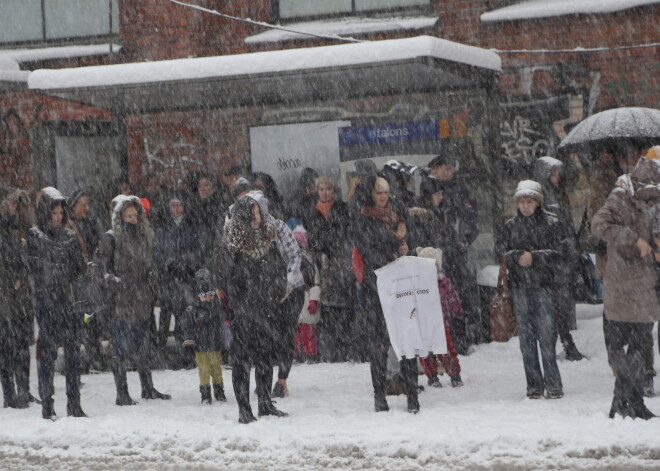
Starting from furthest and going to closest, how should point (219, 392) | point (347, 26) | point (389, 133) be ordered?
point (347, 26) → point (389, 133) → point (219, 392)

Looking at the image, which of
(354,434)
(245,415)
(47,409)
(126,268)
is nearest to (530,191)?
(354,434)

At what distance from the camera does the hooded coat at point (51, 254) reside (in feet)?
26.3

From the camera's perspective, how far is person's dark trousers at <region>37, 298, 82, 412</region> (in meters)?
8.02

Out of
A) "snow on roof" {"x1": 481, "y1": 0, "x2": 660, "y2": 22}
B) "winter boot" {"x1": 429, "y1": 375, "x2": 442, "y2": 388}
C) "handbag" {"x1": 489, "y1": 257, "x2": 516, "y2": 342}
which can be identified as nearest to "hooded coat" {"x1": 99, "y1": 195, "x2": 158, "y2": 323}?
"winter boot" {"x1": 429, "y1": 375, "x2": 442, "y2": 388}

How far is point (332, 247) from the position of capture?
964 cm

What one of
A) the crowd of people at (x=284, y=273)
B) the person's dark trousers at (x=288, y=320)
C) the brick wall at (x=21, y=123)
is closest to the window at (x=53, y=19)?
the brick wall at (x=21, y=123)

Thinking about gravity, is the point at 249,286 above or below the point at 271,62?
below

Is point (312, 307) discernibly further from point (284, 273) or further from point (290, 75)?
point (290, 75)

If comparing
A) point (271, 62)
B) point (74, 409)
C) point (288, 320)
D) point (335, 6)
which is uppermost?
point (335, 6)

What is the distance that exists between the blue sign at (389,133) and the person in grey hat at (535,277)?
3.83 meters

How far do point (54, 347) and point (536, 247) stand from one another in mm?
3893

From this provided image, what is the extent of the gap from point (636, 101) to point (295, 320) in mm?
5905

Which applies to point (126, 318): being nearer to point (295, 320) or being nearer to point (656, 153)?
point (295, 320)

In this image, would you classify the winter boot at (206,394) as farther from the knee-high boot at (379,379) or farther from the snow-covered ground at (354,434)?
the knee-high boot at (379,379)
